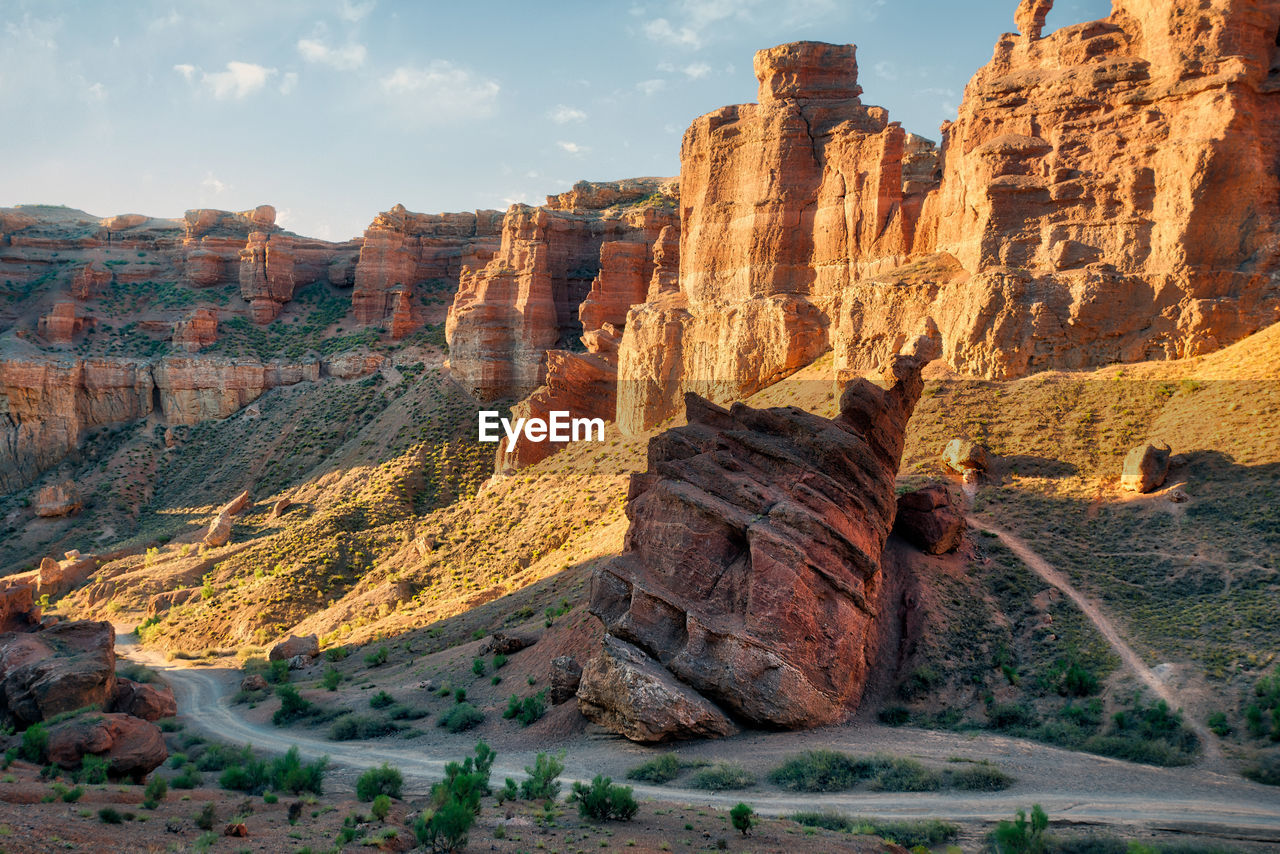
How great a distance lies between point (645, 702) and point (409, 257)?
237 ft

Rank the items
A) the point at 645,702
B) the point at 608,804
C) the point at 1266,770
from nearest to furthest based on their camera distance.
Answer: the point at 608,804 → the point at 1266,770 → the point at 645,702

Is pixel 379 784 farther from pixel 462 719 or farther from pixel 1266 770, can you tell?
pixel 1266 770

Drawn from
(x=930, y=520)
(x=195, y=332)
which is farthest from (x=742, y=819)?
(x=195, y=332)

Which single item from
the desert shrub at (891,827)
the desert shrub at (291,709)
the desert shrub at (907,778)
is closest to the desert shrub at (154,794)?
the desert shrub at (891,827)

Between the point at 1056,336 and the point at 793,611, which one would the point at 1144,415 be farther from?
the point at 793,611

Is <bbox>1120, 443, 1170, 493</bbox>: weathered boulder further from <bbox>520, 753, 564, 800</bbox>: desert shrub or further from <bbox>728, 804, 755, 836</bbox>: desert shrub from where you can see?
<bbox>520, 753, 564, 800</bbox>: desert shrub

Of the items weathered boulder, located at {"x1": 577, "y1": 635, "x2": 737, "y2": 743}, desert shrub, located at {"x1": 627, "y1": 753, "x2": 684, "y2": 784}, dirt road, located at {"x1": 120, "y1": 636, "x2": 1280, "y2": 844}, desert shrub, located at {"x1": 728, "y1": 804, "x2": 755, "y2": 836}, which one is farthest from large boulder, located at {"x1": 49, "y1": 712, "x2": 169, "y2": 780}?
desert shrub, located at {"x1": 728, "y1": 804, "x2": 755, "y2": 836}

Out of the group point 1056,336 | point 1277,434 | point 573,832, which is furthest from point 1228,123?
point 573,832

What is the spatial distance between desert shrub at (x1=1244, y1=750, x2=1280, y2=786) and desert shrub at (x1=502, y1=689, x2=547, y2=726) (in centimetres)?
1749

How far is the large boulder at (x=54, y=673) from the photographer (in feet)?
80.3

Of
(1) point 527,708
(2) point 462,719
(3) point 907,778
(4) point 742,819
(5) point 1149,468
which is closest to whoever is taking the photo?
(4) point 742,819

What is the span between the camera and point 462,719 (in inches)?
1037

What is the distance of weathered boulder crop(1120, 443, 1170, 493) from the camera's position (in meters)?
30.0

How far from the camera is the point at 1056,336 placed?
35906 mm
